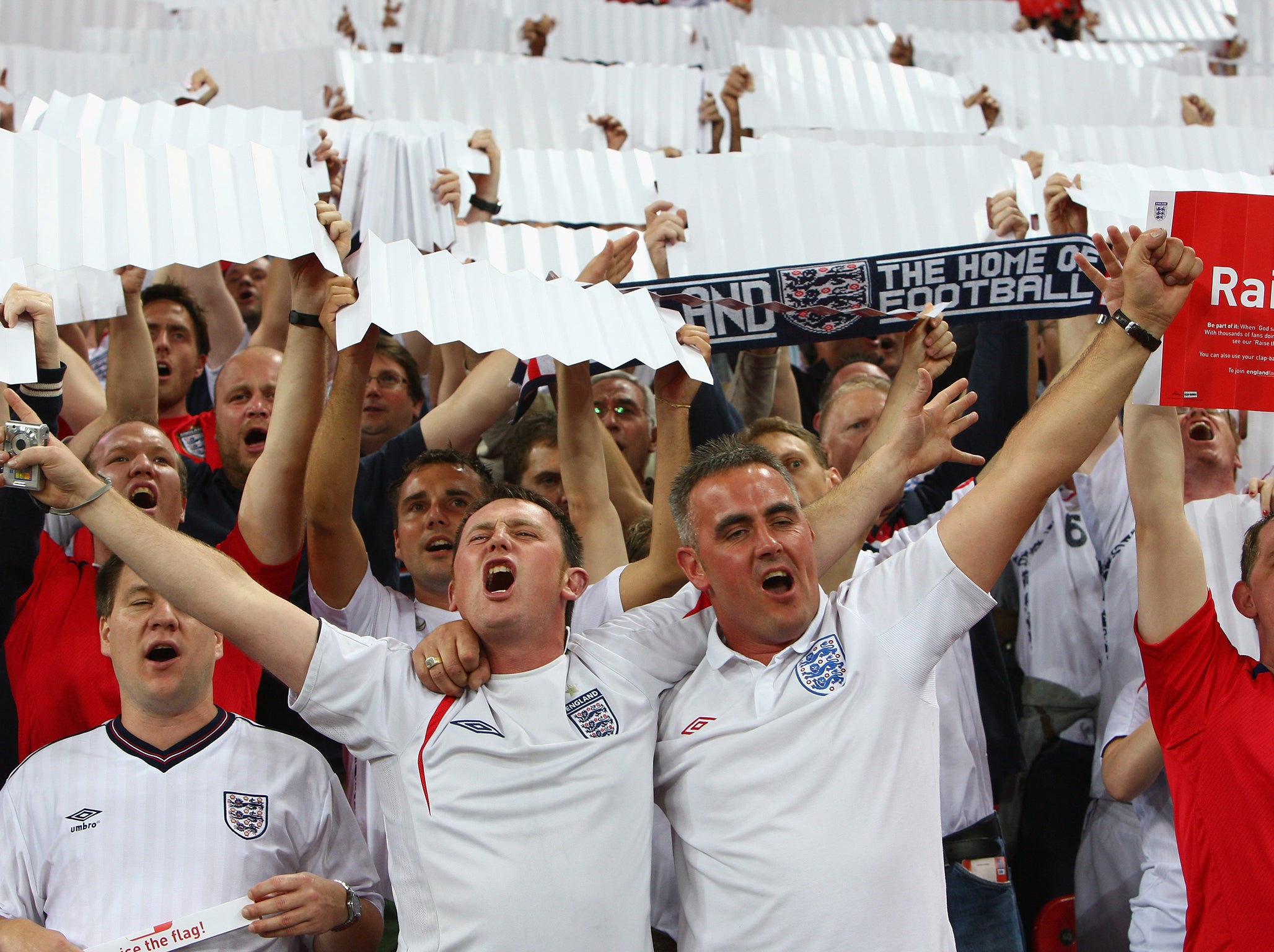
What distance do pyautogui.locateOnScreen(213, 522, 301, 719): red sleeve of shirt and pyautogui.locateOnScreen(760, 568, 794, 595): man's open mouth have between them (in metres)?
1.24

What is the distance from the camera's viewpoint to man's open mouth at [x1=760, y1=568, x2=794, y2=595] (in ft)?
8.43

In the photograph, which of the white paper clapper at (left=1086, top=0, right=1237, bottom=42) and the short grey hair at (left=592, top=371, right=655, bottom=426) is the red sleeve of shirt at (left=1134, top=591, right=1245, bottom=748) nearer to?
the short grey hair at (left=592, top=371, right=655, bottom=426)

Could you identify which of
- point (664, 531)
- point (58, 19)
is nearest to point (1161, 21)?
point (58, 19)

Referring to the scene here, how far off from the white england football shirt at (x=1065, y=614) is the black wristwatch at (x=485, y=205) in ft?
7.03

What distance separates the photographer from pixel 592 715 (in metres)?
2.49

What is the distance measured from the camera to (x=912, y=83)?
21.2 feet

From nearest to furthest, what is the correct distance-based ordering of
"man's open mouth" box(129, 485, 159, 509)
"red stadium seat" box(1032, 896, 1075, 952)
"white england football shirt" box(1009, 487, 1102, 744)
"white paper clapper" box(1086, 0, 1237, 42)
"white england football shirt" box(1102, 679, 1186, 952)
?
"white england football shirt" box(1102, 679, 1186, 952) → "man's open mouth" box(129, 485, 159, 509) → "red stadium seat" box(1032, 896, 1075, 952) → "white england football shirt" box(1009, 487, 1102, 744) → "white paper clapper" box(1086, 0, 1237, 42)

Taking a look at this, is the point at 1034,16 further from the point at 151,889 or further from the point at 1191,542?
the point at 151,889

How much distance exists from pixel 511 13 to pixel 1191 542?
640 cm

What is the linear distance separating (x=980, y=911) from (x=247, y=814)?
5.90 ft

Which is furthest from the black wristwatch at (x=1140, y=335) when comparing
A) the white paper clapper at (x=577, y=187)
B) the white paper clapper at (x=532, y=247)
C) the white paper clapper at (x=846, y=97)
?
the white paper clapper at (x=846, y=97)

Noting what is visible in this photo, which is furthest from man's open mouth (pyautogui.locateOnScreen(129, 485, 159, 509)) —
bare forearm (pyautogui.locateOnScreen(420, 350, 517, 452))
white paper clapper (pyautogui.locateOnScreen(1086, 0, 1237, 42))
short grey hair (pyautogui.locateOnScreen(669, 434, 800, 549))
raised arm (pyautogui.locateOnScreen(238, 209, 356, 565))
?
white paper clapper (pyautogui.locateOnScreen(1086, 0, 1237, 42))

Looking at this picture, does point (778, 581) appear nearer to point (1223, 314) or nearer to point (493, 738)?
point (493, 738)

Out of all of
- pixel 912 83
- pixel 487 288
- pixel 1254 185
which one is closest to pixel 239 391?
pixel 487 288
